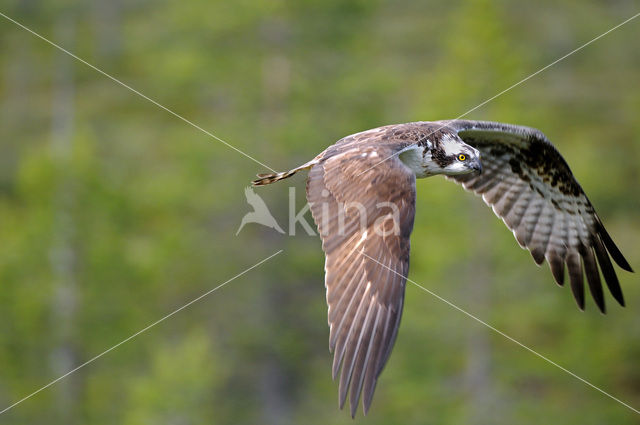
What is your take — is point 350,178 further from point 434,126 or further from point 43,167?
point 43,167

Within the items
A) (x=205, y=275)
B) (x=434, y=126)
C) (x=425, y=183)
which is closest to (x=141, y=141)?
(x=205, y=275)

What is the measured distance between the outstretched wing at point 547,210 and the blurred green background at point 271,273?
7839 mm

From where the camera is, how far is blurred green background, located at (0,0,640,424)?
2030 cm

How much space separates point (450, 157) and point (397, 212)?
6.19 ft

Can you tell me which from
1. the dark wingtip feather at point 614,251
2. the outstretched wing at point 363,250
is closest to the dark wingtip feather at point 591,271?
the dark wingtip feather at point 614,251

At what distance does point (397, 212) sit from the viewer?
25.3 feet

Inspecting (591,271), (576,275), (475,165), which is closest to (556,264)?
(576,275)

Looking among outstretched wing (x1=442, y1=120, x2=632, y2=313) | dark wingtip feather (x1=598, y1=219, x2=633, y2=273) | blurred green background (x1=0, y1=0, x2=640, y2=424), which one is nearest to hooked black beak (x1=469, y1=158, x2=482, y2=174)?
outstretched wing (x1=442, y1=120, x2=632, y2=313)

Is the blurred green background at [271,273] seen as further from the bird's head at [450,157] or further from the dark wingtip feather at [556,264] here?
the bird's head at [450,157]

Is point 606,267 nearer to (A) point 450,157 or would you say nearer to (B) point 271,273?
(A) point 450,157

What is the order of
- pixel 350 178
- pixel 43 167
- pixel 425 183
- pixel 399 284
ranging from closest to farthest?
pixel 399 284 → pixel 350 178 → pixel 425 183 → pixel 43 167

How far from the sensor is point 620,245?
2400 cm

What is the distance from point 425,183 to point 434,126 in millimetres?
10642

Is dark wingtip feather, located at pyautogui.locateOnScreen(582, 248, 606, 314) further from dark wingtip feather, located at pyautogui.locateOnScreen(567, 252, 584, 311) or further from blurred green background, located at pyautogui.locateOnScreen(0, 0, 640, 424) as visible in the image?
blurred green background, located at pyautogui.locateOnScreen(0, 0, 640, 424)
